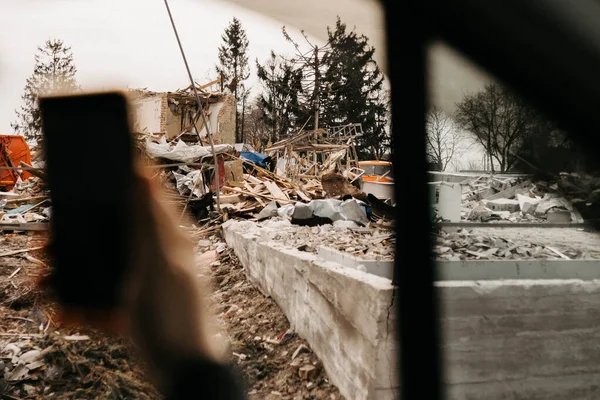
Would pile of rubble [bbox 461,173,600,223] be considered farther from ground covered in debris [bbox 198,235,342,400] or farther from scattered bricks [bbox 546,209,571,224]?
ground covered in debris [bbox 198,235,342,400]

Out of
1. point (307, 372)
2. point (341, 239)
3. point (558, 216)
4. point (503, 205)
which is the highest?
point (503, 205)

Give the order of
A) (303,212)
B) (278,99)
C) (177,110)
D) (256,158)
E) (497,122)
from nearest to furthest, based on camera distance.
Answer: (497,122)
(303,212)
(177,110)
(256,158)
(278,99)

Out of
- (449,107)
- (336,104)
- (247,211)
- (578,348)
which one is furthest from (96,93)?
(336,104)

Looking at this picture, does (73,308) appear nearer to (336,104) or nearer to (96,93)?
(96,93)

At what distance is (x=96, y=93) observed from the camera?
317cm

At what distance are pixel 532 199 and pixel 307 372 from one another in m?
→ 3.17

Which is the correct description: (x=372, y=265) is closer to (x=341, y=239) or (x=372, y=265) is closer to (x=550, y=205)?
(x=341, y=239)

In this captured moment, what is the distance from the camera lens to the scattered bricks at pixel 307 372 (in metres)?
2.81

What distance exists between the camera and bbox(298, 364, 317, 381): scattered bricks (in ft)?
9.21

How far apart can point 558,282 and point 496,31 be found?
4.57 ft

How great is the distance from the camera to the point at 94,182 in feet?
11.9

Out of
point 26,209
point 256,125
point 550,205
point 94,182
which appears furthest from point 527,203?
point 256,125

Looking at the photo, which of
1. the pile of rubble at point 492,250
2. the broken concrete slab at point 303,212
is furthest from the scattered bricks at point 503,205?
the broken concrete slab at point 303,212

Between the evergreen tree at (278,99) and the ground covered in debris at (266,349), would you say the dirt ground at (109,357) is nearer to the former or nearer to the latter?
the ground covered in debris at (266,349)
